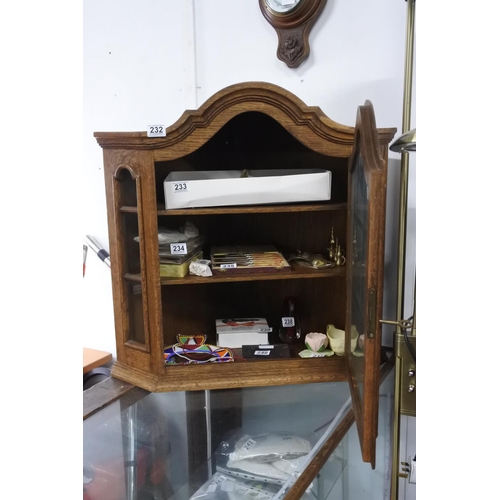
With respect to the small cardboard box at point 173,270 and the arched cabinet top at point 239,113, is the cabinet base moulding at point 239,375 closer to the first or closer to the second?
the small cardboard box at point 173,270

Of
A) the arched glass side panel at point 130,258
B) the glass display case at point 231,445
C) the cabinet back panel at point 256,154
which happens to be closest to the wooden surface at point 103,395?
the glass display case at point 231,445

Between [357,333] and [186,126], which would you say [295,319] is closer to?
[357,333]

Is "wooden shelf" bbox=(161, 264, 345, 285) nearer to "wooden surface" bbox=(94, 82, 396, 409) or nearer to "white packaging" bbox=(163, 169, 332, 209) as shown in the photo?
"wooden surface" bbox=(94, 82, 396, 409)

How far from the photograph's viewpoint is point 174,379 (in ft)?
3.84

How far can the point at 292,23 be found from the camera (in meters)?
1.33

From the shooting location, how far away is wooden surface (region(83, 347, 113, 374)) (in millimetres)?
1637

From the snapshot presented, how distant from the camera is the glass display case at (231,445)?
981 mm

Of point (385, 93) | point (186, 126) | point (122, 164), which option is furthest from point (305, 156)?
point (122, 164)

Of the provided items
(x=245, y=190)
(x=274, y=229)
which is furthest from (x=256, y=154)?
(x=245, y=190)

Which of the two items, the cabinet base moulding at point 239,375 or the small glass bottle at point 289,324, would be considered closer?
the cabinet base moulding at point 239,375

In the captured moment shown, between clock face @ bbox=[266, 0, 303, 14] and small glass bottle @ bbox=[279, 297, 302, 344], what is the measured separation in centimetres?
88

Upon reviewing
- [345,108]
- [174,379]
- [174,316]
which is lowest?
[174,379]

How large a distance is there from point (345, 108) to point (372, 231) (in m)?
0.73

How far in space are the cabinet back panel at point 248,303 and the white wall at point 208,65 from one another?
19 centimetres
